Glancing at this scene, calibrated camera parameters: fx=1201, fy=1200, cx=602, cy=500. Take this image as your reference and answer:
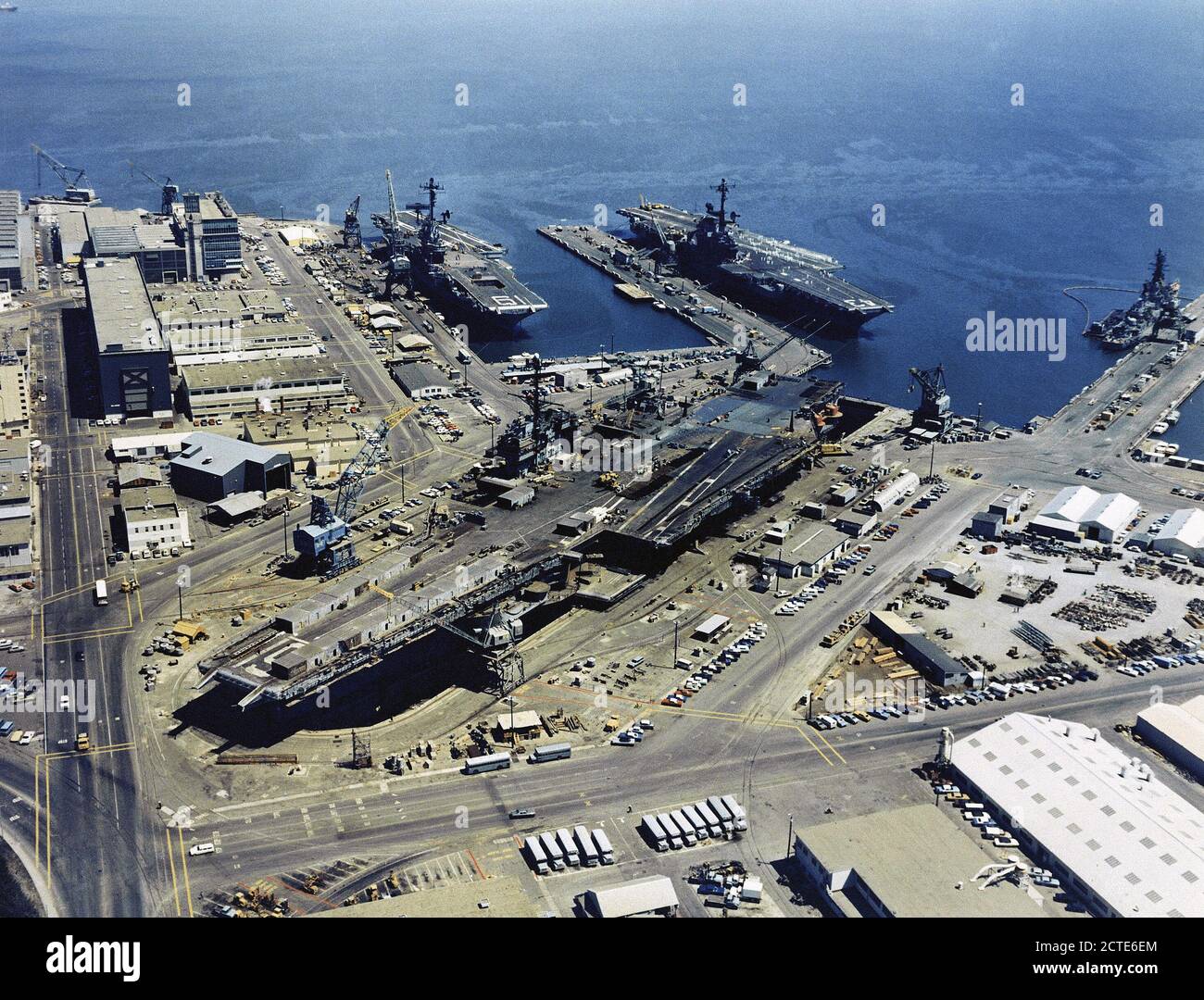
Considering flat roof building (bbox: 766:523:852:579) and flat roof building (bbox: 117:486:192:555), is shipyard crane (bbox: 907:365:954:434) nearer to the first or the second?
flat roof building (bbox: 766:523:852:579)

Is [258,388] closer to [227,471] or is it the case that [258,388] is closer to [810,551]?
[227,471]

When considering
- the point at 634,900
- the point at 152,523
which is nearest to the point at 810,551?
the point at 634,900

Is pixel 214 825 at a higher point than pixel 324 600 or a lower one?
lower

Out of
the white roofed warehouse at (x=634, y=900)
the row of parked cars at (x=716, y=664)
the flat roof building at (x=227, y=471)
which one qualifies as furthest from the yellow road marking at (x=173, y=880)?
the flat roof building at (x=227, y=471)

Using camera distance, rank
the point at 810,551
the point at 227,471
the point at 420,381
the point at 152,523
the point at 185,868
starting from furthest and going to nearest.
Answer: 1. the point at 420,381
2. the point at 227,471
3. the point at 810,551
4. the point at 152,523
5. the point at 185,868

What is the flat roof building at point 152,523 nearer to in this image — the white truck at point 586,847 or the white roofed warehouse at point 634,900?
the white truck at point 586,847
